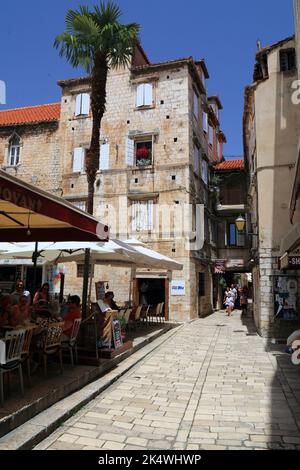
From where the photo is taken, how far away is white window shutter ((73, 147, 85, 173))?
21.0 metres

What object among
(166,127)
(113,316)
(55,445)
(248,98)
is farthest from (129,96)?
(55,445)

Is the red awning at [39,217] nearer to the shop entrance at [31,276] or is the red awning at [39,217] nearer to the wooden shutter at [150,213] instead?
the wooden shutter at [150,213]

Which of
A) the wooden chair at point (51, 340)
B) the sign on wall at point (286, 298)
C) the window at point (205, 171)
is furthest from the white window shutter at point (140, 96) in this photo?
the wooden chair at point (51, 340)

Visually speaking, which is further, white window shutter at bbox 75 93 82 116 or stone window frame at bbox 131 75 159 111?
white window shutter at bbox 75 93 82 116

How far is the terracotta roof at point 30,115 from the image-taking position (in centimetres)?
2252

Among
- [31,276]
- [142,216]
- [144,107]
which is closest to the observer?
[142,216]

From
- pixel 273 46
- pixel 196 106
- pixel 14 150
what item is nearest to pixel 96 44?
pixel 273 46

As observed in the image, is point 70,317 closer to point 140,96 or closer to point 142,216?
point 142,216

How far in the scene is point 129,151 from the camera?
2023 centimetres

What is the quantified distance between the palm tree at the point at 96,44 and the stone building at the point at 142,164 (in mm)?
7356

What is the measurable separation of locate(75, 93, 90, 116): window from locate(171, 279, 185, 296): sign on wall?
11.0 meters

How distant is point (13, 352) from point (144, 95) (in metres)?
18.2

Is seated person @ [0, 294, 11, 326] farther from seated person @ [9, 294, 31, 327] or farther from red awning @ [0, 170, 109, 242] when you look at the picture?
red awning @ [0, 170, 109, 242]

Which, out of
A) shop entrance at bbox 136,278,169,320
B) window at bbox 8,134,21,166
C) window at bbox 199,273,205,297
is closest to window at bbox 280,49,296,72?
shop entrance at bbox 136,278,169,320
